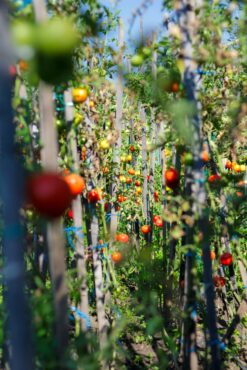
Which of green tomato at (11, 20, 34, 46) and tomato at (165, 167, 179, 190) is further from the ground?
tomato at (165, 167, 179, 190)

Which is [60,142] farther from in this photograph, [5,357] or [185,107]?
[5,357]

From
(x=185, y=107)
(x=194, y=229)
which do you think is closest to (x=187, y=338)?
(x=194, y=229)

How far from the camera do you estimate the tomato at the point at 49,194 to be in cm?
104

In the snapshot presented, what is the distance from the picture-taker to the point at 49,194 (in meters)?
1.04

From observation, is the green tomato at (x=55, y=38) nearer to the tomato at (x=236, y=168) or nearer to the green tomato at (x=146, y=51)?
the green tomato at (x=146, y=51)

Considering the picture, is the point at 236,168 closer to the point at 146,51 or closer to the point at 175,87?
the point at 175,87

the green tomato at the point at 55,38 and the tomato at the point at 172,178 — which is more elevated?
the tomato at the point at 172,178

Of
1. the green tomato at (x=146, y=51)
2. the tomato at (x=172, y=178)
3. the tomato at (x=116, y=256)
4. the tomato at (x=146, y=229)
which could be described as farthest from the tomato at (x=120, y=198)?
the green tomato at (x=146, y=51)

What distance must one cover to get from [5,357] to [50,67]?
1.76 metres

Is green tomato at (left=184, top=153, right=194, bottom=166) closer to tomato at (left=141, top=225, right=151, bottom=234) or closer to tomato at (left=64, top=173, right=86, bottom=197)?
tomato at (left=64, top=173, right=86, bottom=197)

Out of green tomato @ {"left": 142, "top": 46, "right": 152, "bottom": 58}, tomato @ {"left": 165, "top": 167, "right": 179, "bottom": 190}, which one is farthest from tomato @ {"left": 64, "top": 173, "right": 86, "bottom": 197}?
green tomato @ {"left": 142, "top": 46, "right": 152, "bottom": 58}

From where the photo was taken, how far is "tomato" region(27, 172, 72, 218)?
1043mm

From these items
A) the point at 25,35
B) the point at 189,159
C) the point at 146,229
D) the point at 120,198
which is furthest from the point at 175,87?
the point at 146,229

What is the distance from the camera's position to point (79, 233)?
2.28 metres
